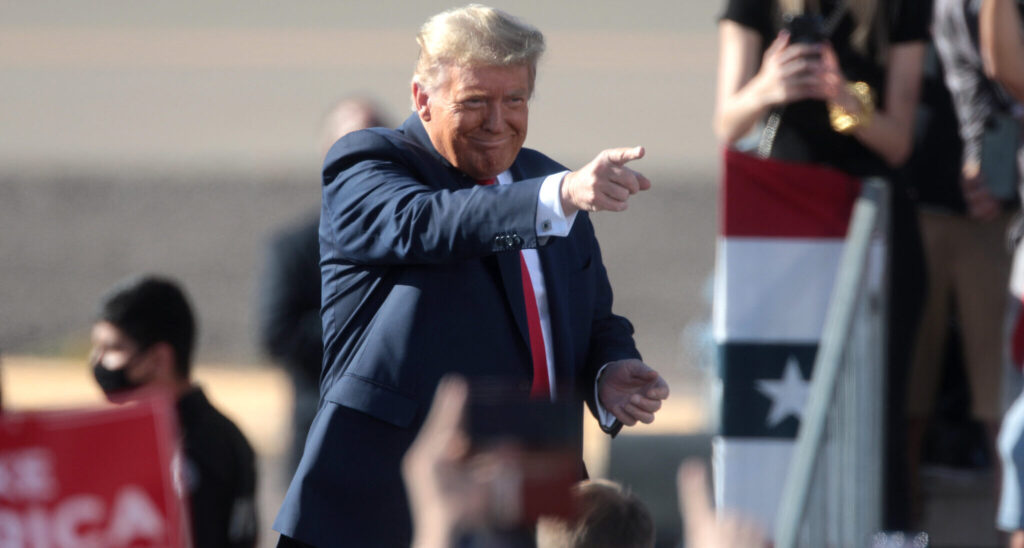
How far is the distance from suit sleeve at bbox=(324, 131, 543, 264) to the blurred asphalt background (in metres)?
3.45

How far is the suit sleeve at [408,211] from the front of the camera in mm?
2709

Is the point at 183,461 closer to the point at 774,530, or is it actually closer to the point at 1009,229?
the point at 774,530

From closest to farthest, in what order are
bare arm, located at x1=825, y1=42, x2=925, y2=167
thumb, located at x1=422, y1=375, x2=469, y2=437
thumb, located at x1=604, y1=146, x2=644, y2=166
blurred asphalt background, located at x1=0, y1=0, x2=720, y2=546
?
thumb, located at x1=422, y1=375, x2=469, y2=437
thumb, located at x1=604, y1=146, x2=644, y2=166
bare arm, located at x1=825, y1=42, x2=925, y2=167
blurred asphalt background, located at x1=0, y1=0, x2=720, y2=546

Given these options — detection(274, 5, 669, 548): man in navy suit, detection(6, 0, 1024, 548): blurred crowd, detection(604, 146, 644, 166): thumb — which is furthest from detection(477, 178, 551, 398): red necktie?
detection(6, 0, 1024, 548): blurred crowd

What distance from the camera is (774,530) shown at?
3861mm

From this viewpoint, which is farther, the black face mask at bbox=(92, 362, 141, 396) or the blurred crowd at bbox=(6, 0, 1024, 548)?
the black face mask at bbox=(92, 362, 141, 396)

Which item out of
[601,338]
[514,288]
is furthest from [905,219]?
[514,288]

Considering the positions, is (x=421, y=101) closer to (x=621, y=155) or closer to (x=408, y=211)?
(x=408, y=211)

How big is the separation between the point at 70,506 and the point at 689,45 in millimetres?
18707

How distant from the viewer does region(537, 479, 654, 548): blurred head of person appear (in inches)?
91.4

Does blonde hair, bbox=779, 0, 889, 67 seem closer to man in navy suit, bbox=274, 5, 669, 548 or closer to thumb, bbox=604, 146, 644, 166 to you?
man in navy suit, bbox=274, 5, 669, 548

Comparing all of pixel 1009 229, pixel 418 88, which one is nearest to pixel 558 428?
pixel 418 88

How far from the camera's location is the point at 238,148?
17.5 m

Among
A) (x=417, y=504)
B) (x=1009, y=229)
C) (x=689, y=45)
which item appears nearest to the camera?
(x=417, y=504)
